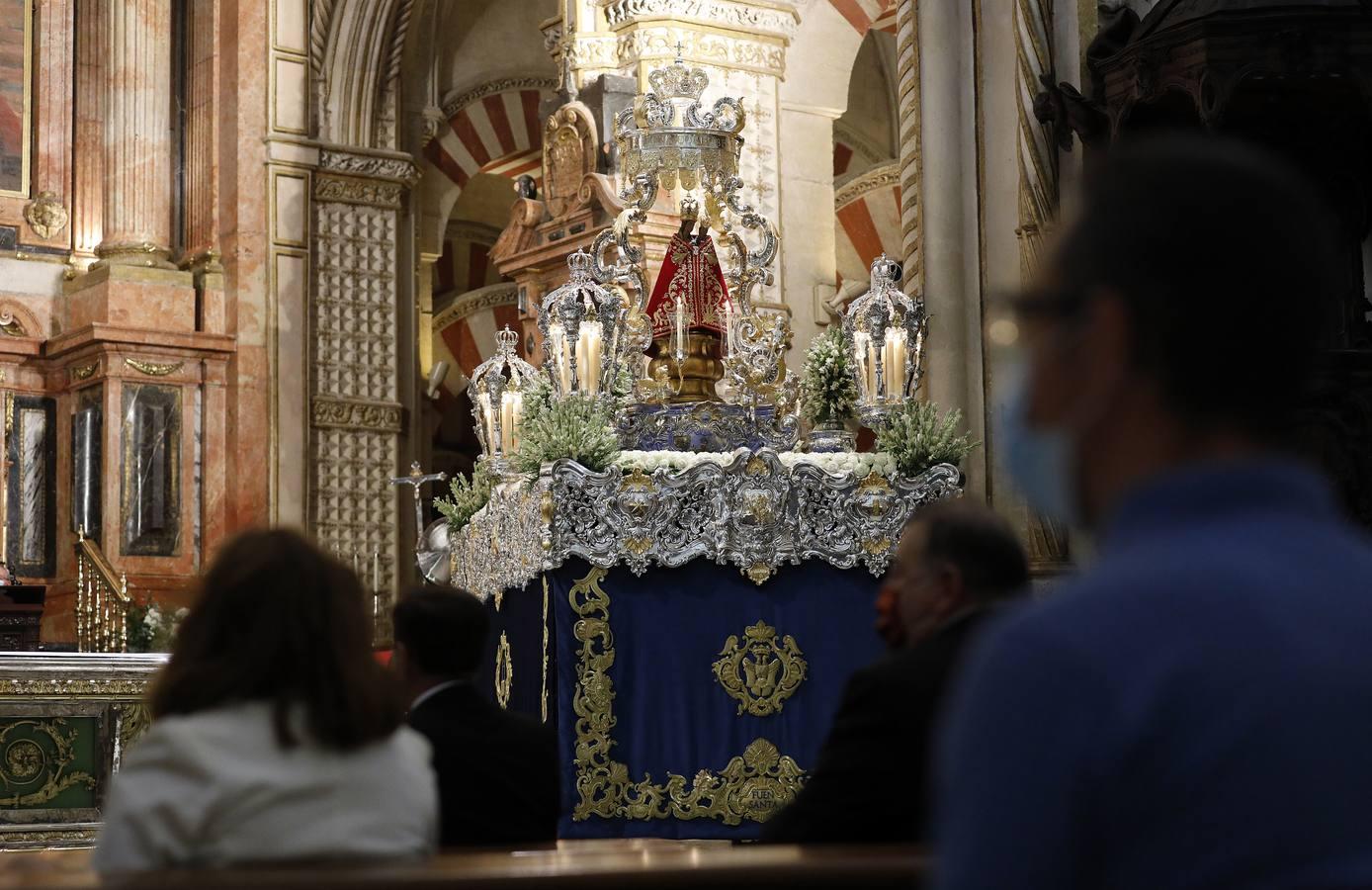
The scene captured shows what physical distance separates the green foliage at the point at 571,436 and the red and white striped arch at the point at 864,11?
6238 millimetres

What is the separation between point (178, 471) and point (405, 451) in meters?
2.00

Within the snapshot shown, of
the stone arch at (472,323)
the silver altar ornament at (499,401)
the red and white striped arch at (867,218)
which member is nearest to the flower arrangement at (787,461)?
the silver altar ornament at (499,401)

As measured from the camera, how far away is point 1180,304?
4.28 ft

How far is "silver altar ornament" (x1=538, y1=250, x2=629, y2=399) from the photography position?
8.84m

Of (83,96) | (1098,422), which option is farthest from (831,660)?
(83,96)

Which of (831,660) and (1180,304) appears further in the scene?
(831,660)

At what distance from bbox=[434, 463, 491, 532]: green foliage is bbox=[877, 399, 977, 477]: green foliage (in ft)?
6.11

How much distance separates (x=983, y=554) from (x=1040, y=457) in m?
1.71

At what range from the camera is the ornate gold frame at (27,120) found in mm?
16141

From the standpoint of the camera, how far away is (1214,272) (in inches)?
50.9

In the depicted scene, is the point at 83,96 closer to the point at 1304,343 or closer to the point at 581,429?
the point at 581,429

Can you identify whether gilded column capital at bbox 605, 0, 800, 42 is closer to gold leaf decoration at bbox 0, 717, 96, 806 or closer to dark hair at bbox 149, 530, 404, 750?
gold leaf decoration at bbox 0, 717, 96, 806

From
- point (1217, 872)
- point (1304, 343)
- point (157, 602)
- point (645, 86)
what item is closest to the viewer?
point (1217, 872)

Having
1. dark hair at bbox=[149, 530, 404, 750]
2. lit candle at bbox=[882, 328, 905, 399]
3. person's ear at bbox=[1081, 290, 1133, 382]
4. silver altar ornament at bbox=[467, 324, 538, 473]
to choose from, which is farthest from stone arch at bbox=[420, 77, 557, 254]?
person's ear at bbox=[1081, 290, 1133, 382]
